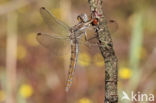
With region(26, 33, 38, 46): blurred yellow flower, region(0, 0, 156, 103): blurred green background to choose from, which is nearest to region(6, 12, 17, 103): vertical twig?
region(0, 0, 156, 103): blurred green background

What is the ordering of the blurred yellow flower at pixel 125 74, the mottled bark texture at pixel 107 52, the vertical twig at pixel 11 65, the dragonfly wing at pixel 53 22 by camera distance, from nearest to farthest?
the mottled bark texture at pixel 107 52 → the dragonfly wing at pixel 53 22 → the blurred yellow flower at pixel 125 74 → the vertical twig at pixel 11 65

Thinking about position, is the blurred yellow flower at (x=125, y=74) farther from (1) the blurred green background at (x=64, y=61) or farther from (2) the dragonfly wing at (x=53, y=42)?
(2) the dragonfly wing at (x=53, y=42)

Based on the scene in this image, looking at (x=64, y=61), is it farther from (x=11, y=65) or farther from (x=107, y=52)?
(x=107, y=52)

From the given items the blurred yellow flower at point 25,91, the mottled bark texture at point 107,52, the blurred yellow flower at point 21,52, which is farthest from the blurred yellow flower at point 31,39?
the mottled bark texture at point 107,52

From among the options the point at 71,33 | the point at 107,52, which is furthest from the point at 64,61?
the point at 107,52

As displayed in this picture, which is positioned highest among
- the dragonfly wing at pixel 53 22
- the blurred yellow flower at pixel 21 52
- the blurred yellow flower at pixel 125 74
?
the blurred yellow flower at pixel 21 52

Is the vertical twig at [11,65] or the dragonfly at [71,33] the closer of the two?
the dragonfly at [71,33]

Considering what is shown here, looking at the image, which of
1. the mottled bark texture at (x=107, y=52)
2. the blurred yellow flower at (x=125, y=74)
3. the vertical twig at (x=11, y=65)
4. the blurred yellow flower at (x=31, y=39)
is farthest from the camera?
the blurred yellow flower at (x=31, y=39)
